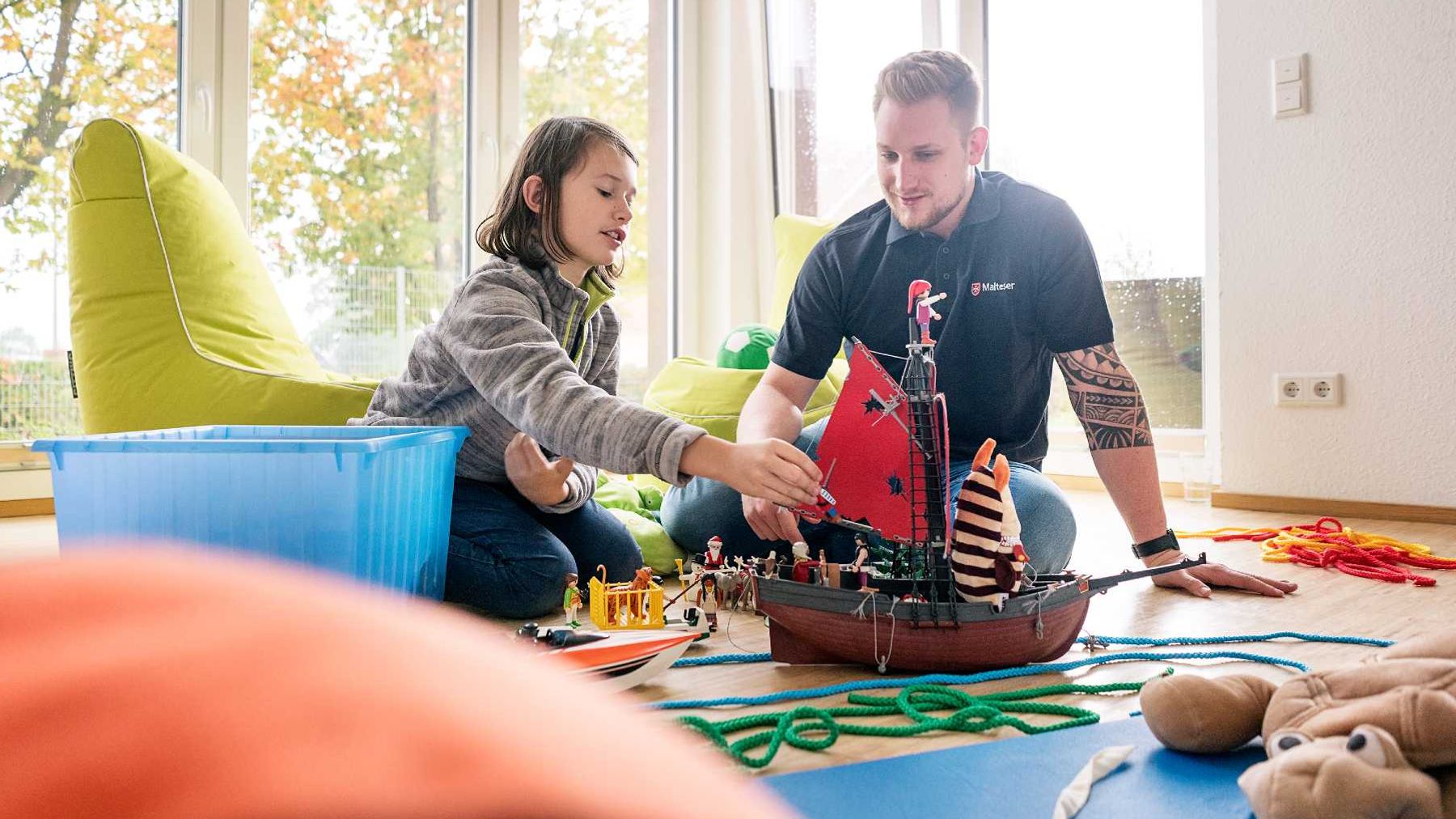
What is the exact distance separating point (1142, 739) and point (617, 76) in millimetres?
2957

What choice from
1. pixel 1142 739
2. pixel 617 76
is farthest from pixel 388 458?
pixel 617 76

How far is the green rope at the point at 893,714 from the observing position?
851 mm

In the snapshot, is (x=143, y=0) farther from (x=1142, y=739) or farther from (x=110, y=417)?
(x=1142, y=739)

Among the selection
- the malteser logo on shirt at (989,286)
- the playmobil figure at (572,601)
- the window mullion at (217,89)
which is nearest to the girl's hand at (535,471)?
the playmobil figure at (572,601)

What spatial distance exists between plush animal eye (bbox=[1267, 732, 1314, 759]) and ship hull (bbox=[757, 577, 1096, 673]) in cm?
34

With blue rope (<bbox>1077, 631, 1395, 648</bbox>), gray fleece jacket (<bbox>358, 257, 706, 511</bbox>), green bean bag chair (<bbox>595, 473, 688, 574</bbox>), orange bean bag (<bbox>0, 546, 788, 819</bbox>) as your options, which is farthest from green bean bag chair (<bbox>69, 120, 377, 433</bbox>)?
orange bean bag (<bbox>0, 546, 788, 819</bbox>)

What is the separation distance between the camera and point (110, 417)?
170 cm

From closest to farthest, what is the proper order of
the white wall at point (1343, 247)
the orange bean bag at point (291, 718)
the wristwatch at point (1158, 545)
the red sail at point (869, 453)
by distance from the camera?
the orange bean bag at point (291, 718) < the red sail at point (869, 453) < the wristwatch at point (1158, 545) < the white wall at point (1343, 247)

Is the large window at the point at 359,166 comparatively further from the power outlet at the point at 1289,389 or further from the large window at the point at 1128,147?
the power outlet at the point at 1289,389

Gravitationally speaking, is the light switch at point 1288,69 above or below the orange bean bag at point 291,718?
above

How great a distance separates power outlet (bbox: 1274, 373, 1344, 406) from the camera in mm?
2521

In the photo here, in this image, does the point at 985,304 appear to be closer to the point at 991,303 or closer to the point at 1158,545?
the point at 991,303

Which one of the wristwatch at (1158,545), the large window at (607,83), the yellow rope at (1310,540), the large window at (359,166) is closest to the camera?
the wristwatch at (1158,545)

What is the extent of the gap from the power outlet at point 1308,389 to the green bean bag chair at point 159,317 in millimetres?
2085
